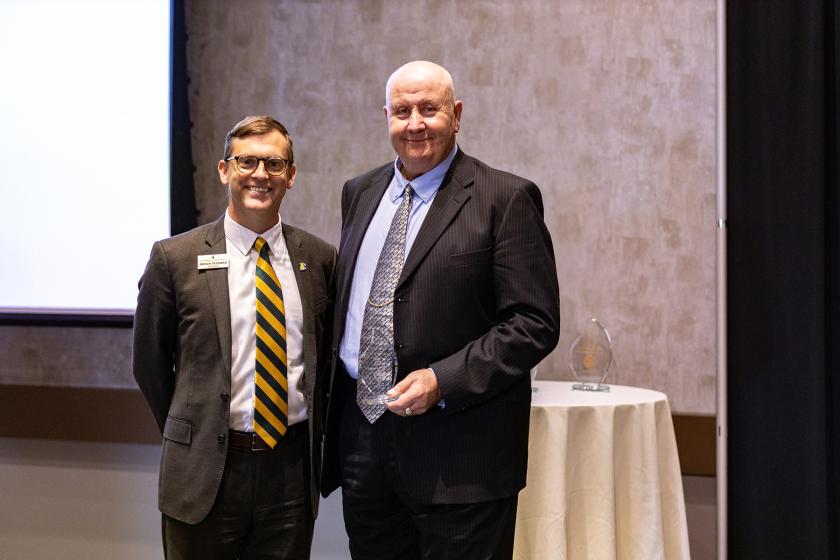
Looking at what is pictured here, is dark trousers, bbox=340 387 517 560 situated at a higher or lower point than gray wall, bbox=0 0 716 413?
lower

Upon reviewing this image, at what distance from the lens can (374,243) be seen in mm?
1842

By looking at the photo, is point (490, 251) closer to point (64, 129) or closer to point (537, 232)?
point (537, 232)

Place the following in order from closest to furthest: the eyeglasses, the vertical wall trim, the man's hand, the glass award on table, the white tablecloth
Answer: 1. the man's hand
2. the eyeglasses
3. the white tablecloth
4. the vertical wall trim
5. the glass award on table

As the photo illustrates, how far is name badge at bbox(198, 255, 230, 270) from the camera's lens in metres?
1.82

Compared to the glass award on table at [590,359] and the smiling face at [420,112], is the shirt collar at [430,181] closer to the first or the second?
the smiling face at [420,112]

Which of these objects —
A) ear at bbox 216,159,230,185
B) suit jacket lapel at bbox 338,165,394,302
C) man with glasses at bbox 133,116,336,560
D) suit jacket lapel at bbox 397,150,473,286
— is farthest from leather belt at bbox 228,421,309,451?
ear at bbox 216,159,230,185

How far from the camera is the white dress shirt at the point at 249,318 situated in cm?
179

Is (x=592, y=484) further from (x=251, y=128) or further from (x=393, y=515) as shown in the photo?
(x=251, y=128)

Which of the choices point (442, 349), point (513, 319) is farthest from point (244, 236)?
point (513, 319)

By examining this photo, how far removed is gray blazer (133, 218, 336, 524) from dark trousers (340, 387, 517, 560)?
0.11m

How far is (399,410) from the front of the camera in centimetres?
160

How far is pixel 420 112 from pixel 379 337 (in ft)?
1.67

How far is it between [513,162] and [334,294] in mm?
1441

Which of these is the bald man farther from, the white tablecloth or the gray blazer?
the white tablecloth
